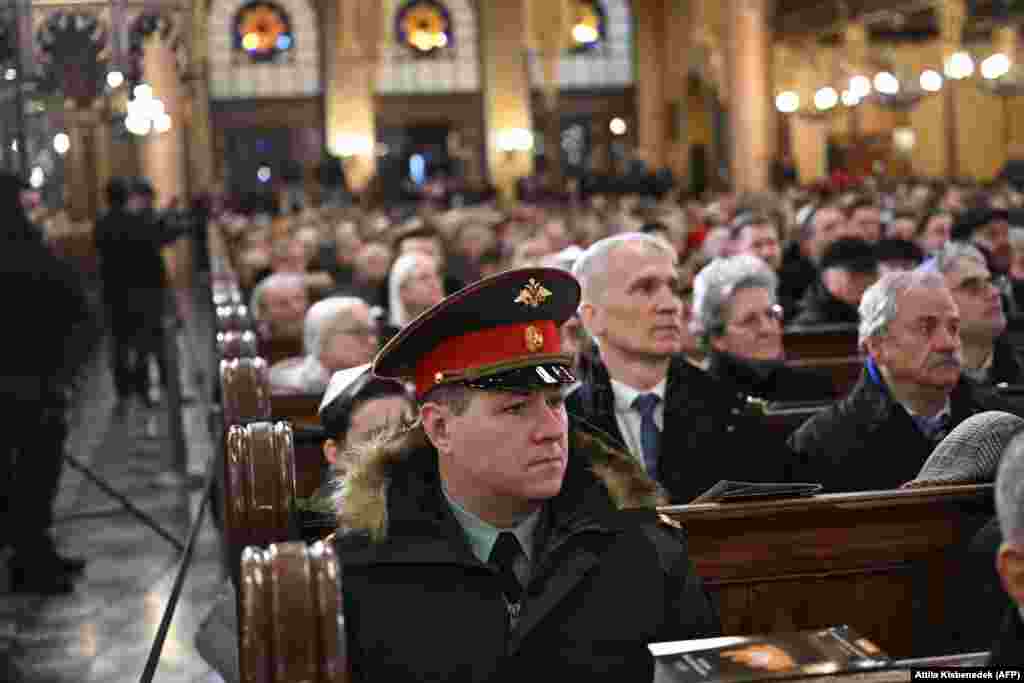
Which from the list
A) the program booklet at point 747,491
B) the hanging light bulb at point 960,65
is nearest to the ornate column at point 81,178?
the hanging light bulb at point 960,65

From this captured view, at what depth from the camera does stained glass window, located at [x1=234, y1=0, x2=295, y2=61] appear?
39438 mm

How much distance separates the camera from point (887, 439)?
4.51m

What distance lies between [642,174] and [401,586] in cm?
2910

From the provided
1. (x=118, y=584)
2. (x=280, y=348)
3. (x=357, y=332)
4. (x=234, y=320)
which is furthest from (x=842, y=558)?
(x=280, y=348)

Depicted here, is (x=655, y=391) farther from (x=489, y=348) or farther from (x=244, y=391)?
(x=489, y=348)

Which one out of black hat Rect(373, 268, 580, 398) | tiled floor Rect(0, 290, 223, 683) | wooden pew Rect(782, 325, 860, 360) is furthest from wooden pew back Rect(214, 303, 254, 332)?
black hat Rect(373, 268, 580, 398)

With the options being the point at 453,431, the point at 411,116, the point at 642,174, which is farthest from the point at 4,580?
the point at 411,116

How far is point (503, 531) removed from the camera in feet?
9.74

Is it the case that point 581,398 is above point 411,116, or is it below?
below

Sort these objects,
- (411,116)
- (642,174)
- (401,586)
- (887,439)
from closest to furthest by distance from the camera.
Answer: (401,586), (887,439), (642,174), (411,116)

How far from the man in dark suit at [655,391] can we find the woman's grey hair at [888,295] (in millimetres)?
427

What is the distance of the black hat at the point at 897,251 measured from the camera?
8141mm

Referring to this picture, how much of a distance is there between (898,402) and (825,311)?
13.4 feet

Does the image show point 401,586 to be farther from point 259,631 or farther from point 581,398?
point 581,398
